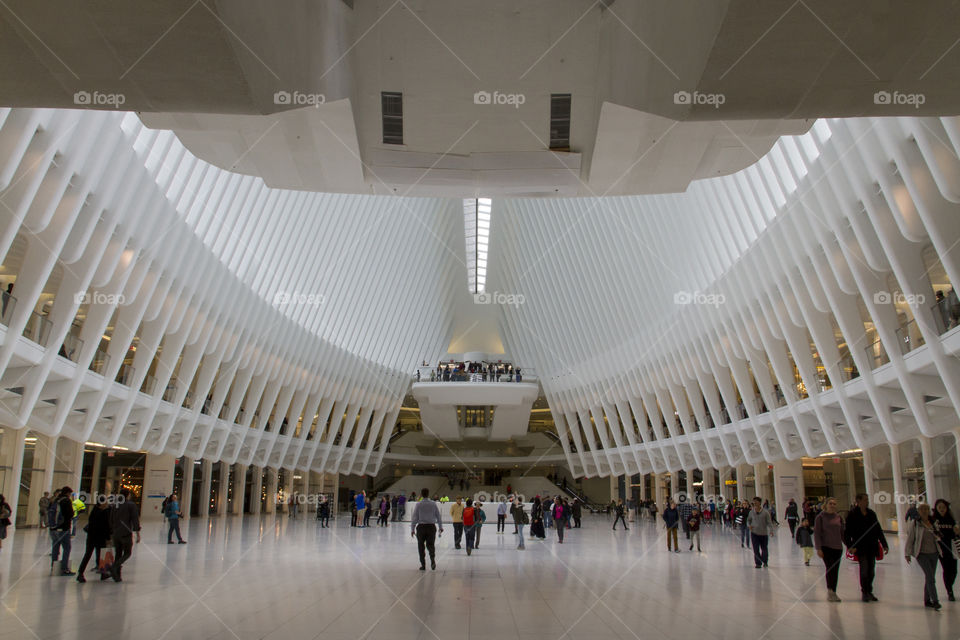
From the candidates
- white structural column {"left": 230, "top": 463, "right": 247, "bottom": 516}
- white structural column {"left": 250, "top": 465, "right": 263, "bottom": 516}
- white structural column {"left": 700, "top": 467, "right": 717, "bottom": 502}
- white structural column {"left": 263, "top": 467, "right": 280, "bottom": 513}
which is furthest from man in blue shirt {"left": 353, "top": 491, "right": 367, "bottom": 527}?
white structural column {"left": 700, "top": 467, "right": 717, "bottom": 502}

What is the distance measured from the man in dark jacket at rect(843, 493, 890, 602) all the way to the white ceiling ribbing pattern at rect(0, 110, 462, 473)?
48.9 feet

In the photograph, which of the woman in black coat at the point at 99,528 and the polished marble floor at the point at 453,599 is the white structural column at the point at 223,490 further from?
the woman in black coat at the point at 99,528

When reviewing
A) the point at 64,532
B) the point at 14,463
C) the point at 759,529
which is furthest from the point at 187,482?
the point at 759,529

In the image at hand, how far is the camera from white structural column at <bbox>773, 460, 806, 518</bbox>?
31266mm

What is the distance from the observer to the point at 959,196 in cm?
1231

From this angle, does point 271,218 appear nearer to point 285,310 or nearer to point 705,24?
point 285,310

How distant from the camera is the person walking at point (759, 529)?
42.2 ft

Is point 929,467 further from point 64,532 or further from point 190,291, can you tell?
point 190,291

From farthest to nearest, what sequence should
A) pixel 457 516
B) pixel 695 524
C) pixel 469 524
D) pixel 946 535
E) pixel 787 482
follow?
1. pixel 787 482
2. pixel 695 524
3. pixel 457 516
4. pixel 469 524
5. pixel 946 535

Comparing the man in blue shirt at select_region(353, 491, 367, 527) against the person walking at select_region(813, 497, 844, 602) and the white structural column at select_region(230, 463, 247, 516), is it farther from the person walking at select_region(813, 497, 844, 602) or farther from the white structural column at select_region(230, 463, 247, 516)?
the person walking at select_region(813, 497, 844, 602)

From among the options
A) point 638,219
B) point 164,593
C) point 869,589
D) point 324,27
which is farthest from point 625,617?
point 638,219

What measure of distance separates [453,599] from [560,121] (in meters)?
5.86

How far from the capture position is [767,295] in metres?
24.1

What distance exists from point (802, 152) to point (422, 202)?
24368mm
